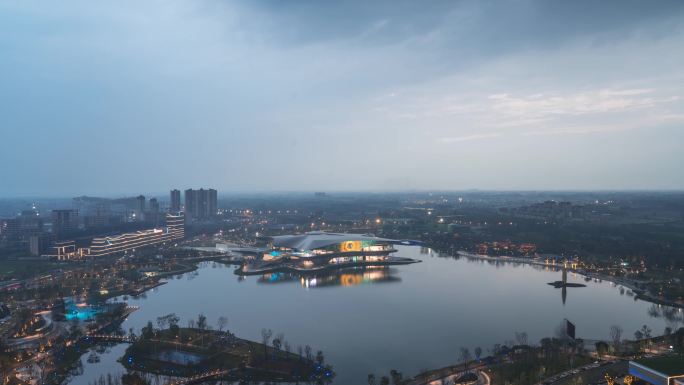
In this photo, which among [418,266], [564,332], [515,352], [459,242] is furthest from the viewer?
[459,242]

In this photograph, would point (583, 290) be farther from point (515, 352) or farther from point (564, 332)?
point (515, 352)

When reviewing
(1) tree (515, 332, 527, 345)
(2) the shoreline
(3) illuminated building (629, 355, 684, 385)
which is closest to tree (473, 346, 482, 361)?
(1) tree (515, 332, 527, 345)

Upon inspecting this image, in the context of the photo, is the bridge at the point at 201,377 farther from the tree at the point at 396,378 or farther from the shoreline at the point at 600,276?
the shoreline at the point at 600,276

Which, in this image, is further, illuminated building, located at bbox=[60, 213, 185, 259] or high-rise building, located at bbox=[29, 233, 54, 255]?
high-rise building, located at bbox=[29, 233, 54, 255]

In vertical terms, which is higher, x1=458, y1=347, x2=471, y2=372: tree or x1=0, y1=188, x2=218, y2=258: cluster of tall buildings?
x1=0, y1=188, x2=218, y2=258: cluster of tall buildings

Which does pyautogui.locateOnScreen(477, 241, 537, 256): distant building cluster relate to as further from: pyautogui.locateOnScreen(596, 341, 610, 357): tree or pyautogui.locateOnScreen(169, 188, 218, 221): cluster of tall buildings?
pyautogui.locateOnScreen(169, 188, 218, 221): cluster of tall buildings

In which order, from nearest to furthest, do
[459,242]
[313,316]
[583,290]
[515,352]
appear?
1. [515,352]
2. [313,316]
3. [583,290]
4. [459,242]

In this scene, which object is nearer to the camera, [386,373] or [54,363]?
[386,373]

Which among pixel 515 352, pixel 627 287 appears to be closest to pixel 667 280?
pixel 627 287
